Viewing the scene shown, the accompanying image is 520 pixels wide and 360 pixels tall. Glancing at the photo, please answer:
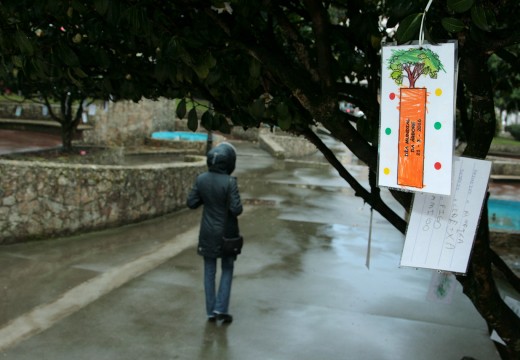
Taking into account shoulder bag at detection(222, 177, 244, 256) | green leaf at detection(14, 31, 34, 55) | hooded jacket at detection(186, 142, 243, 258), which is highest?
green leaf at detection(14, 31, 34, 55)

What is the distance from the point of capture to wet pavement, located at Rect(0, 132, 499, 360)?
503cm

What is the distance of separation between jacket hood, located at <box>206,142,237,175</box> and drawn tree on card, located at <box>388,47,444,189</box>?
337cm

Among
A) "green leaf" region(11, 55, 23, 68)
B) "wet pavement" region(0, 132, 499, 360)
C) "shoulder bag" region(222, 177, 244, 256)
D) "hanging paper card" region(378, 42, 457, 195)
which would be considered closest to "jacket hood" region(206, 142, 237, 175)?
"shoulder bag" region(222, 177, 244, 256)

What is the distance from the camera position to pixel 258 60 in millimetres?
2869

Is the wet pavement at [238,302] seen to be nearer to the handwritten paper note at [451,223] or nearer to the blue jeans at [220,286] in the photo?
the blue jeans at [220,286]

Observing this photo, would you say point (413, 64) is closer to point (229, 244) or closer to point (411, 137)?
point (411, 137)

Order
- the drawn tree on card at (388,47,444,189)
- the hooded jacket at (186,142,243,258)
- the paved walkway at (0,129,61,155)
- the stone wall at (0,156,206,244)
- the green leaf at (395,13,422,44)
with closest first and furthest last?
the green leaf at (395,13,422,44)
the drawn tree on card at (388,47,444,189)
the hooded jacket at (186,142,243,258)
the stone wall at (0,156,206,244)
the paved walkway at (0,129,61,155)

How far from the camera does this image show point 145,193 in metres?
9.79

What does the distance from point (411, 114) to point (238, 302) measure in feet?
14.1

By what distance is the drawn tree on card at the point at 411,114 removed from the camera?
6.88 ft

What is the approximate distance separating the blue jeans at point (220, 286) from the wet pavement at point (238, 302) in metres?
0.17

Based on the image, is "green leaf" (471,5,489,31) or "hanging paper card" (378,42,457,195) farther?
"hanging paper card" (378,42,457,195)

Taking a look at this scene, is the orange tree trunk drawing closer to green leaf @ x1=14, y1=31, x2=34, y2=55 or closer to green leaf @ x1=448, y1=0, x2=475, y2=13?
green leaf @ x1=448, y1=0, x2=475, y2=13

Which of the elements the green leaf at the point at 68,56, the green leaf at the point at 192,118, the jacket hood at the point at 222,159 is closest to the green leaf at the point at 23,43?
the green leaf at the point at 68,56
